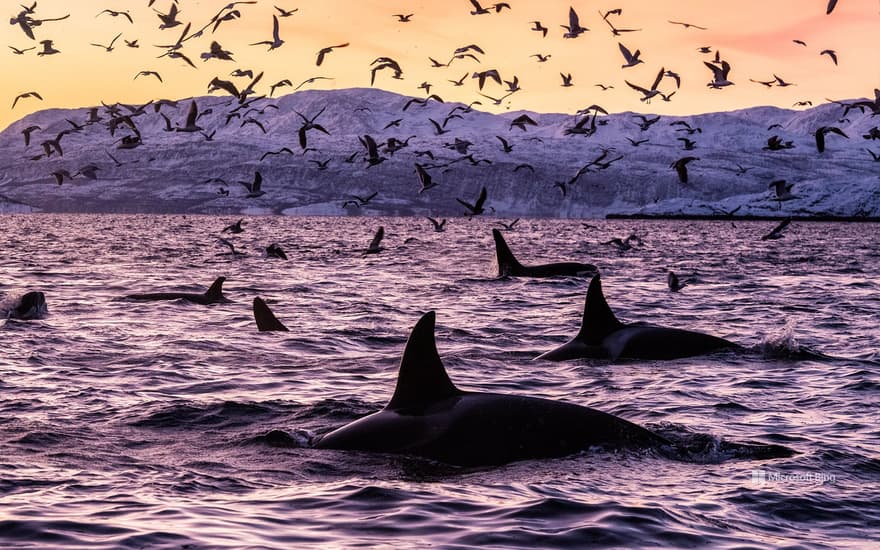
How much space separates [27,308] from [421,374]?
548 inches

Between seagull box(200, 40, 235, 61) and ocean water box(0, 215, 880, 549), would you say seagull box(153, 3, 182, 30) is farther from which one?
ocean water box(0, 215, 880, 549)

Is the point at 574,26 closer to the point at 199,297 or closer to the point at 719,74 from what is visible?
the point at 719,74

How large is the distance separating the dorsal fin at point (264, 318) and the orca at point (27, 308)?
14.9 feet

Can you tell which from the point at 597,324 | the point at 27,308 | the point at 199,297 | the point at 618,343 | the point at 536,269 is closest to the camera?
the point at 618,343

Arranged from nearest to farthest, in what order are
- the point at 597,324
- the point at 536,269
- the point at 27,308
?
the point at 597,324 < the point at 27,308 < the point at 536,269

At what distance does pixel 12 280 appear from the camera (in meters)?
34.0

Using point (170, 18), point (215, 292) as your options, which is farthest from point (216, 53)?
point (215, 292)

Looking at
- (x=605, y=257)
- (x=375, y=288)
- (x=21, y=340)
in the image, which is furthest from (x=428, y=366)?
(x=605, y=257)

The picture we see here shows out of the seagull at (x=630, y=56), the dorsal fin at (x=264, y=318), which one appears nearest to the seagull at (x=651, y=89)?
the seagull at (x=630, y=56)

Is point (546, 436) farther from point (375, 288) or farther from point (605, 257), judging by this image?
point (605, 257)

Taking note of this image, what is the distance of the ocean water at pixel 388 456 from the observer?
8.05 meters

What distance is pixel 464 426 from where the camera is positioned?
9.88 m

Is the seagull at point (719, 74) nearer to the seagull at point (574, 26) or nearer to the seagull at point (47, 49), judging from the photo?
the seagull at point (574, 26)

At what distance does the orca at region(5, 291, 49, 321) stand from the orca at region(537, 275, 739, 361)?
1005 centimetres
